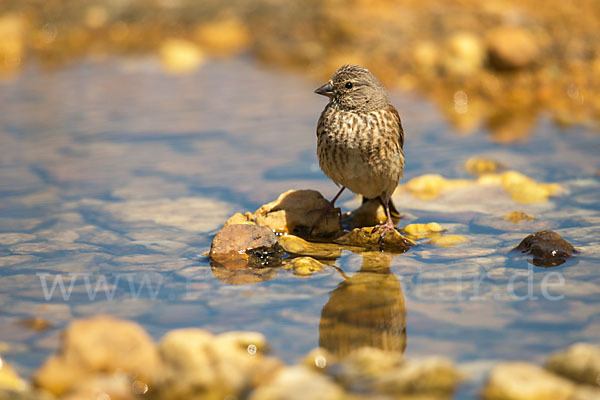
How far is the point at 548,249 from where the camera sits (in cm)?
541

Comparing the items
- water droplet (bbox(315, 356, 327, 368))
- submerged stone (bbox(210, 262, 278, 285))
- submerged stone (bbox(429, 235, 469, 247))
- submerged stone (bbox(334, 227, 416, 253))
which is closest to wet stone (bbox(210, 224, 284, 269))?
submerged stone (bbox(210, 262, 278, 285))

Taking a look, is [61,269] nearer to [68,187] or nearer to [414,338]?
[68,187]

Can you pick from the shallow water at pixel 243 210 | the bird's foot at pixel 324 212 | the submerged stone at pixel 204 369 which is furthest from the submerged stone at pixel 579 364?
the bird's foot at pixel 324 212

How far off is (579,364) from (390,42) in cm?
913

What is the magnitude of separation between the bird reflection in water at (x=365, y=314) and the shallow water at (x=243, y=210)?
0.01 m

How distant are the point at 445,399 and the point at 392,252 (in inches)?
85.0

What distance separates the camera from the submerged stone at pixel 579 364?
3.69 meters

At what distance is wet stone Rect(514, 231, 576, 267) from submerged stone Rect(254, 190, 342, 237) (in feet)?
5.36

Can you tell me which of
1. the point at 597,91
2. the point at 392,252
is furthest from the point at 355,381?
the point at 597,91

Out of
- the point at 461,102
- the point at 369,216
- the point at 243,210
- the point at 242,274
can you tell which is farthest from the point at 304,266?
the point at 461,102

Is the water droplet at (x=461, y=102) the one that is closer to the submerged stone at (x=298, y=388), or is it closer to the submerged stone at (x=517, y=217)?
A: the submerged stone at (x=517, y=217)

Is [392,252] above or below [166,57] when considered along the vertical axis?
below

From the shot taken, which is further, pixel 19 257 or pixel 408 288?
pixel 19 257

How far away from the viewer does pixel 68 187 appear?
24.1 ft
